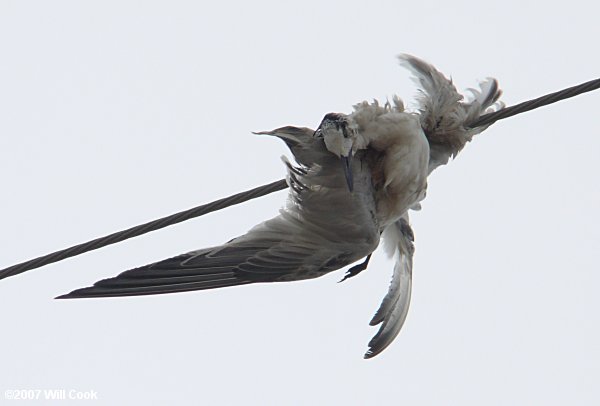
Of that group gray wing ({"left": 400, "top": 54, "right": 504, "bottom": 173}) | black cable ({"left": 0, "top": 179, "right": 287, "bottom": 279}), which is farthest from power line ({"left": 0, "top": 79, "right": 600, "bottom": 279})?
gray wing ({"left": 400, "top": 54, "right": 504, "bottom": 173})

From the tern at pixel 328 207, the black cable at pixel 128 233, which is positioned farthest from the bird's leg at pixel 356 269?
the black cable at pixel 128 233

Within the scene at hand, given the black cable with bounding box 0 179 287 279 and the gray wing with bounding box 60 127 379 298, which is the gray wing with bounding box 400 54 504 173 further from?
the black cable with bounding box 0 179 287 279

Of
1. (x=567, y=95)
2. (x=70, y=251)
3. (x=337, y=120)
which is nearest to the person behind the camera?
(x=70, y=251)

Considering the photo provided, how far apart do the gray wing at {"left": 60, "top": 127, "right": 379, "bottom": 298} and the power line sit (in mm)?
371

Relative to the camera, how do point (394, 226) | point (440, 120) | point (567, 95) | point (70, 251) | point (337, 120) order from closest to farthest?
point (70, 251), point (567, 95), point (337, 120), point (440, 120), point (394, 226)

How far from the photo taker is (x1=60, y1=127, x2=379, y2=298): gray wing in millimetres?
7320

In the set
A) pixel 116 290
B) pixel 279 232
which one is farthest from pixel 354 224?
pixel 116 290

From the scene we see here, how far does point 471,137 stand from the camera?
8180mm

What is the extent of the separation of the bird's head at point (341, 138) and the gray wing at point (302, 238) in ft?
0.53

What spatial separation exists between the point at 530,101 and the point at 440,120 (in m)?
1.27

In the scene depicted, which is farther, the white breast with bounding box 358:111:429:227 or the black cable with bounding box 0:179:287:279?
the white breast with bounding box 358:111:429:227

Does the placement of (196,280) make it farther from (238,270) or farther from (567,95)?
(567,95)

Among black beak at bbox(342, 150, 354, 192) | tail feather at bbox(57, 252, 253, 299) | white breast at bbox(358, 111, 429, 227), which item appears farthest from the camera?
white breast at bbox(358, 111, 429, 227)

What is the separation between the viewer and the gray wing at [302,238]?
7.32 m
